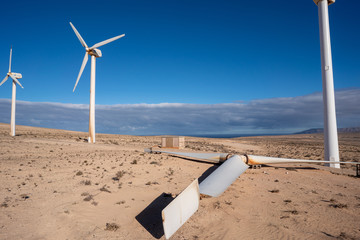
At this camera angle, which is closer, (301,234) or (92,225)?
(301,234)

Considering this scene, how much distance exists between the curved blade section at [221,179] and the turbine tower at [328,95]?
28.8 ft

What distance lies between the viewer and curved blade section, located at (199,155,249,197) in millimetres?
7113

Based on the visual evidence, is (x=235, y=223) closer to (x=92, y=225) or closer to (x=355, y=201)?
(x=92, y=225)

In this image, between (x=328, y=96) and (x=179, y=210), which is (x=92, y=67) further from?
(x=179, y=210)

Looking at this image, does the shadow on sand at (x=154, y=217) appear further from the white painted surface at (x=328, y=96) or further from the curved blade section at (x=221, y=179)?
the white painted surface at (x=328, y=96)

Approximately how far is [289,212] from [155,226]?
417 cm

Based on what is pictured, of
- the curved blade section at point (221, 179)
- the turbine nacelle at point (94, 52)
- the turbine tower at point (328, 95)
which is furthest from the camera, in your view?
the turbine nacelle at point (94, 52)

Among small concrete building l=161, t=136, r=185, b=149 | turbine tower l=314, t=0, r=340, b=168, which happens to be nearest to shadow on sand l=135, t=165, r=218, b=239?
turbine tower l=314, t=0, r=340, b=168

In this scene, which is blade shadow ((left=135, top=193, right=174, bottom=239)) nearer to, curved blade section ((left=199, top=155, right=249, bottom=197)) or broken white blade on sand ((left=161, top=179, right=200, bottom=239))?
broken white blade on sand ((left=161, top=179, right=200, bottom=239))

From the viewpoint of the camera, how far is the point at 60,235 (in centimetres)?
552

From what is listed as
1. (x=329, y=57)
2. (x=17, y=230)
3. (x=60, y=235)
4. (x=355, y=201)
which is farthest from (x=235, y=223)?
(x=329, y=57)

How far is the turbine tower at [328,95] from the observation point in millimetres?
15375

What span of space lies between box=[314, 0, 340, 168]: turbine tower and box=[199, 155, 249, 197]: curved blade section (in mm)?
8767

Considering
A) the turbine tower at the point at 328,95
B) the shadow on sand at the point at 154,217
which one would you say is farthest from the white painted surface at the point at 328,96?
the shadow on sand at the point at 154,217
